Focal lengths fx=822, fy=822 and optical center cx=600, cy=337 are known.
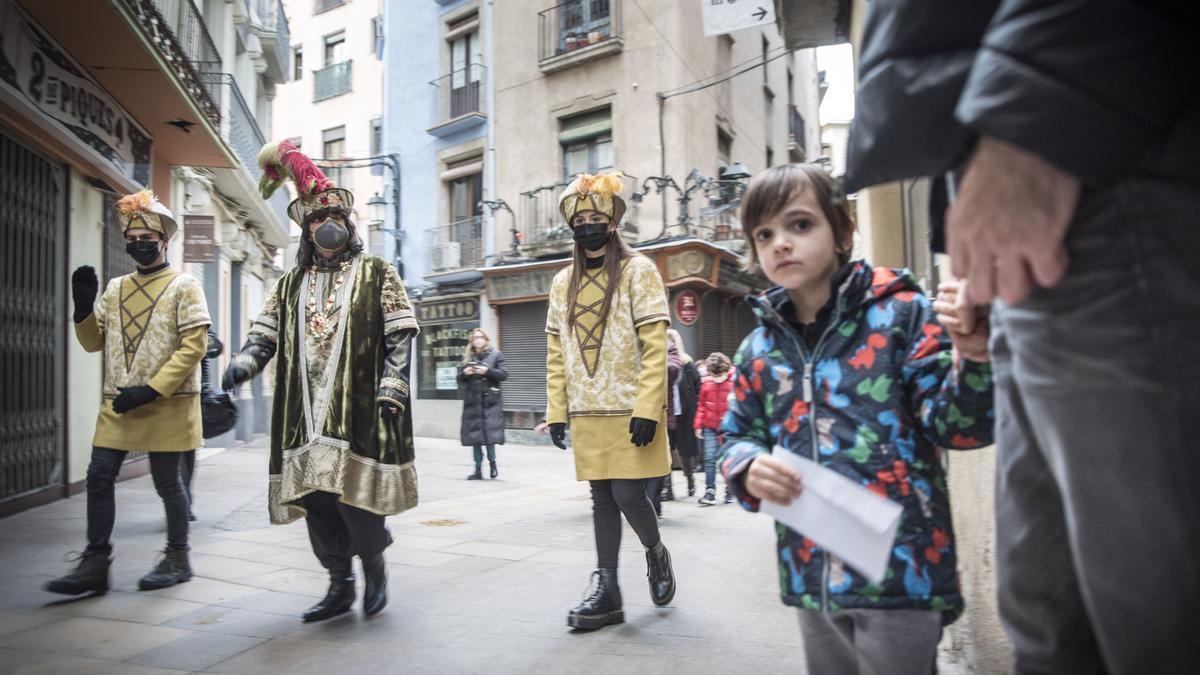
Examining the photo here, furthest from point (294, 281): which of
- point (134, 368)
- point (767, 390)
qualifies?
point (767, 390)

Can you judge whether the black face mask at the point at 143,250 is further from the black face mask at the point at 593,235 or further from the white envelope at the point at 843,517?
the white envelope at the point at 843,517

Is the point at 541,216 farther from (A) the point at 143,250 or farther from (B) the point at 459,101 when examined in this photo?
(A) the point at 143,250

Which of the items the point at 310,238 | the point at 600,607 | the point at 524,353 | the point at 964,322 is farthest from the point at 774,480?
the point at 524,353

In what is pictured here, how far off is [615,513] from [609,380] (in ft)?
1.96

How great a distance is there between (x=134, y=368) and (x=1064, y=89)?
4548mm

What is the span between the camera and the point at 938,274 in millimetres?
3689

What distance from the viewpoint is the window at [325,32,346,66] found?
90.9ft

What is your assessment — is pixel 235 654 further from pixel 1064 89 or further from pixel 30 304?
pixel 30 304

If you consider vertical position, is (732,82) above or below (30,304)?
above

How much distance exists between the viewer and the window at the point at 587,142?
57.2ft

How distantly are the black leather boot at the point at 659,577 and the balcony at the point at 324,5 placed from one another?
92.0 ft

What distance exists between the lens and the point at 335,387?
145 inches

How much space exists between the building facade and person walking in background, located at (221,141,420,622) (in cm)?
428

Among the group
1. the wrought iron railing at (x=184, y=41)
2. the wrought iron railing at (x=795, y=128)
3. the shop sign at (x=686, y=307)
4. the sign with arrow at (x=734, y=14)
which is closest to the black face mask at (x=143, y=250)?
the wrought iron railing at (x=184, y=41)
